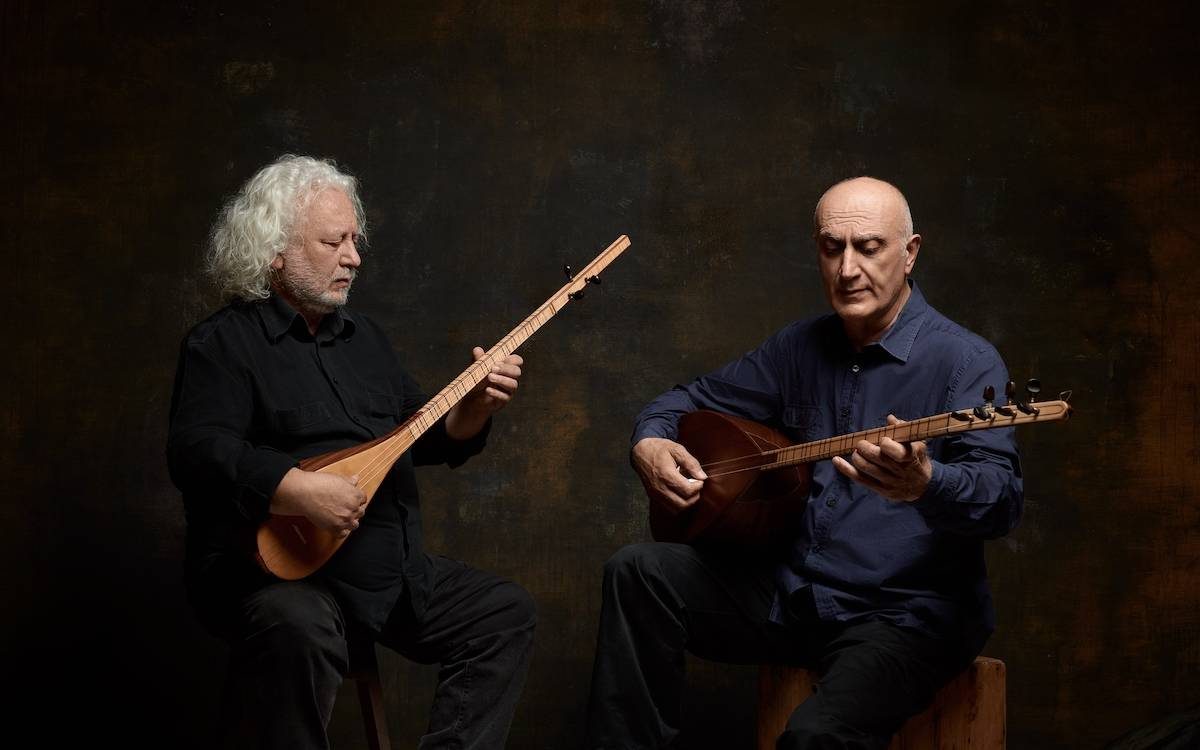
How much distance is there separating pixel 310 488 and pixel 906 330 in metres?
1.38

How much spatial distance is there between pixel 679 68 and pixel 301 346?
172 cm

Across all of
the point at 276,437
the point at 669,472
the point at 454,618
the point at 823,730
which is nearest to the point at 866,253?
the point at 669,472

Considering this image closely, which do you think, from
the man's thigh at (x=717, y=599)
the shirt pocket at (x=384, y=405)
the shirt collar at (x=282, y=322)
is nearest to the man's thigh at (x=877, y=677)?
the man's thigh at (x=717, y=599)

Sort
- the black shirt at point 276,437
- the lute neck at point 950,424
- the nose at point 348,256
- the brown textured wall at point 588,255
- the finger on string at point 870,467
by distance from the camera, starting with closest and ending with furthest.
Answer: the lute neck at point 950,424
the finger on string at point 870,467
the black shirt at point 276,437
the nose at point 348,256
the brown textured wall at point 588,255

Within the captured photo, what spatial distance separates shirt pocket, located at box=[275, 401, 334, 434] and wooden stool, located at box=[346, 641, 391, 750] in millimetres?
533

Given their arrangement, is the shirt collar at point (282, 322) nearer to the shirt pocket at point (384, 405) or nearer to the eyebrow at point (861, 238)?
the shirt pocket at point (384, 405)

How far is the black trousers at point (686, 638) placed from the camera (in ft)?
8.32

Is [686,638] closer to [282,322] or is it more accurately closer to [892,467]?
[892,467]

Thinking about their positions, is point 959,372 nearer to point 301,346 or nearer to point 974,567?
point 974,567

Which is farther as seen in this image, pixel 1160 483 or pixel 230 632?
pixel 1160 483

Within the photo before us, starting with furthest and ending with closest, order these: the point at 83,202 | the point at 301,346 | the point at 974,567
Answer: the point at 83,202 < the point at 301,346 < the point at 974,567

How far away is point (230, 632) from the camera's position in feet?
8.74

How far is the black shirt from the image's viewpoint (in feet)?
8.60

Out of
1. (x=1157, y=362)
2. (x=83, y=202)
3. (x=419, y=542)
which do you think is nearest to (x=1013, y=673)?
(x=1157, y=362)
